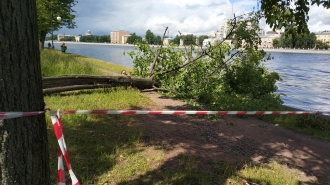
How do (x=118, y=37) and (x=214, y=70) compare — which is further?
(x=118, y=37)

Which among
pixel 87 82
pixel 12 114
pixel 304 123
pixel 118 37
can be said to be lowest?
pixel 304 123

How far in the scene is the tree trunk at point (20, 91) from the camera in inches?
77.4

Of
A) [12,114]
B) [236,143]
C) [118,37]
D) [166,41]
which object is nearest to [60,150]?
[12,114]

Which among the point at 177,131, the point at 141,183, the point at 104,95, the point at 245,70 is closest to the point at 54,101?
the point at 104,95

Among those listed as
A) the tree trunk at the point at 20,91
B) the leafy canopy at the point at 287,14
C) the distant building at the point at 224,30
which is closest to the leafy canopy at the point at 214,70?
the distant building at the point at 224,30

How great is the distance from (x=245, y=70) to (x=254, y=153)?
5.80 metres

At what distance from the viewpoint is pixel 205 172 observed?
372cm

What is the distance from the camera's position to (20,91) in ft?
6.78

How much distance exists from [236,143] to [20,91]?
3.93 metres

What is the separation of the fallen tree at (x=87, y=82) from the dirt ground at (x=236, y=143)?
9.44 feet

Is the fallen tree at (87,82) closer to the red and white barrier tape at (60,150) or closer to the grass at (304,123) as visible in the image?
the grass at (304,123)

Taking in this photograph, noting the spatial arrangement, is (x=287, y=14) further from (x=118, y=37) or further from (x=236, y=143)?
(x=118, y=37)

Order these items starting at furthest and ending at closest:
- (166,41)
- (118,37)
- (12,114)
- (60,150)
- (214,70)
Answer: (118,37) < (166,41) < (214,70) < (60,150) < (12,114)

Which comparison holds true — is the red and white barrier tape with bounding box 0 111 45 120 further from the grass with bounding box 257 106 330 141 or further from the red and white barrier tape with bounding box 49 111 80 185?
the grass with bounding box 257 106 330 141
